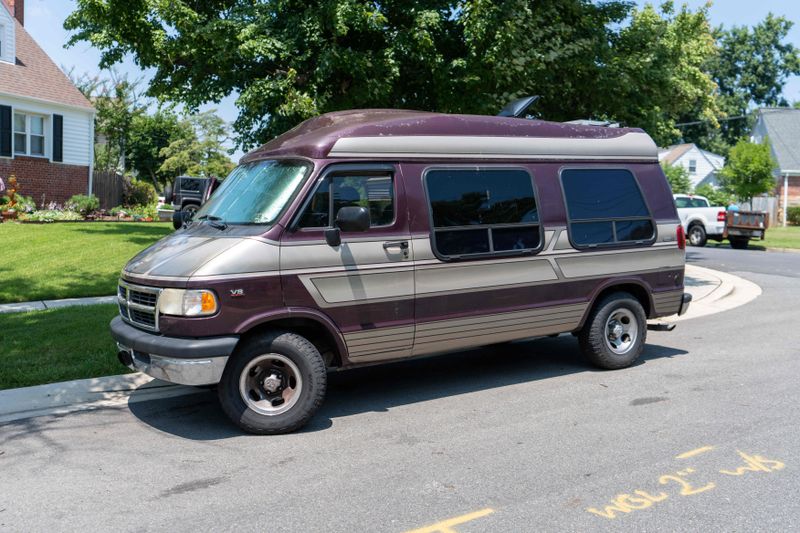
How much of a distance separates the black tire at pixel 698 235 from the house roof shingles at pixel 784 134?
68.9 ft

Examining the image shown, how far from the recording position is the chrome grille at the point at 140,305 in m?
5.62

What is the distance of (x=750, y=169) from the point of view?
32.8m

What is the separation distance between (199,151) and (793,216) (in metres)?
34.8

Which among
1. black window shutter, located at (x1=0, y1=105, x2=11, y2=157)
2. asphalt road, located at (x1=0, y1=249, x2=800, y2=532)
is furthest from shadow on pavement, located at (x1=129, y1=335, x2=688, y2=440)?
black window shutter, located at (x1=0, y1=105, x2=11, y2=157)

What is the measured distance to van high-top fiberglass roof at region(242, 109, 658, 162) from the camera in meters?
6.18

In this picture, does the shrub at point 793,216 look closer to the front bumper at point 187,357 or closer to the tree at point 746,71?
the tree at point 746,71

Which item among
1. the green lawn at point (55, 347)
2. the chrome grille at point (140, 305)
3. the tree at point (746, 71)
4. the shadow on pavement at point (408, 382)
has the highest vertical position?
the tree at point (746, 71)

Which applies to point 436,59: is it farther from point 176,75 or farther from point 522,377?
point 522,377

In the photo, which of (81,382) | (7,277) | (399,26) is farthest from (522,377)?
(7,277)

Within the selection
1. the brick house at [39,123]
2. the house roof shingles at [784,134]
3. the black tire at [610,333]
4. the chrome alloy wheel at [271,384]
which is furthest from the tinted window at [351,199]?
the house roof shingles at [784,134]

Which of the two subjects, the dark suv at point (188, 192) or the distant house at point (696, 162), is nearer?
the dark suv at point (188, 192)

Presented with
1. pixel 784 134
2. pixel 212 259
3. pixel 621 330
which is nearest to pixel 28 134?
pixel 212 259

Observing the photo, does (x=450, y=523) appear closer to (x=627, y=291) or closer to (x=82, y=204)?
(x=627, y=291)

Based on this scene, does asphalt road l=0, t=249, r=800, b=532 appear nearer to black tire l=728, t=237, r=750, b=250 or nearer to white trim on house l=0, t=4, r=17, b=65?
black tire l=728, t=237, r=750, b=250
